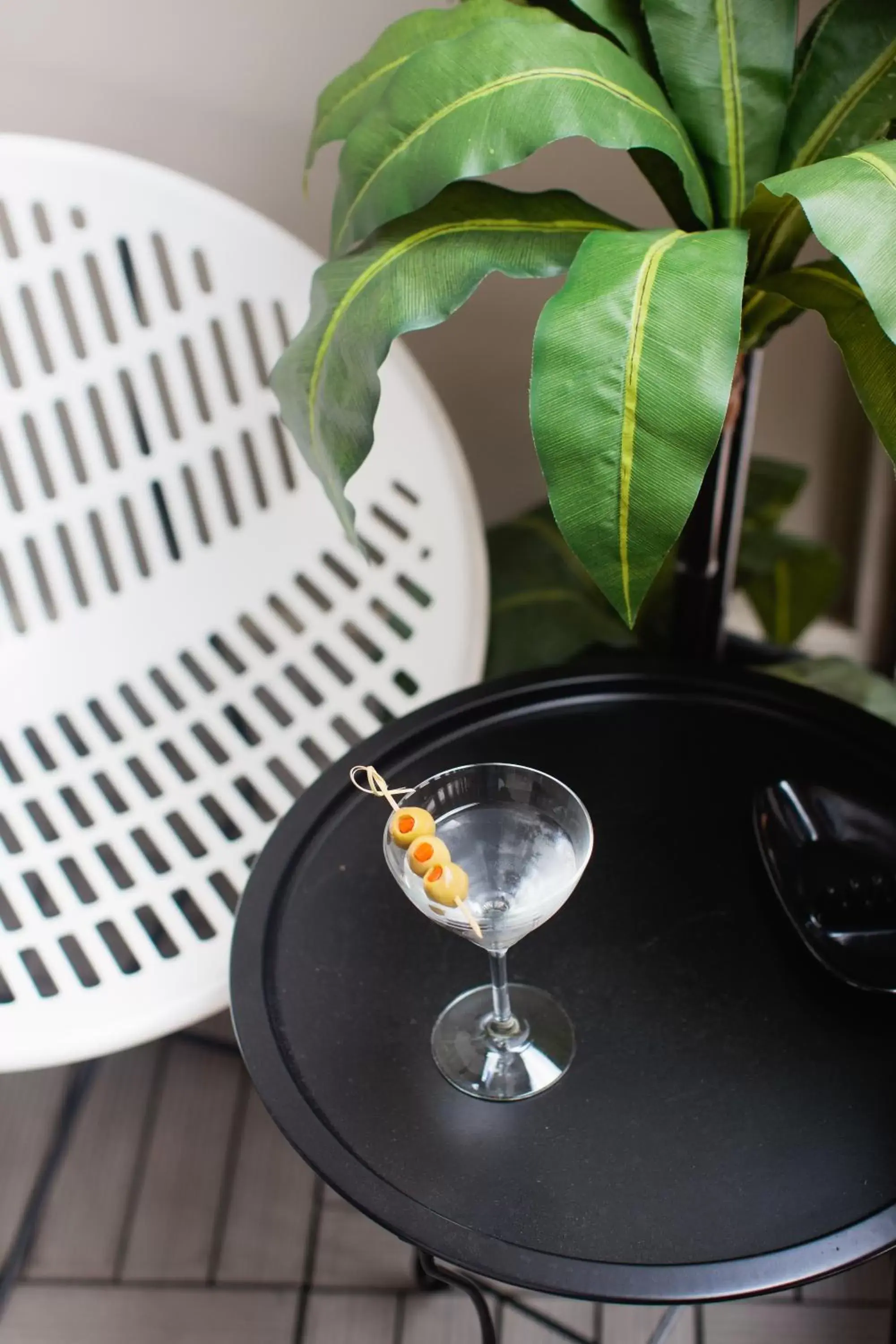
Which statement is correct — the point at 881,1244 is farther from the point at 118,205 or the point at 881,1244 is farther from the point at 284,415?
the point at 118,205

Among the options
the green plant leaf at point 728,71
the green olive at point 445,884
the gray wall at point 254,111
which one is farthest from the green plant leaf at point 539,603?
the green olive at point 445,884

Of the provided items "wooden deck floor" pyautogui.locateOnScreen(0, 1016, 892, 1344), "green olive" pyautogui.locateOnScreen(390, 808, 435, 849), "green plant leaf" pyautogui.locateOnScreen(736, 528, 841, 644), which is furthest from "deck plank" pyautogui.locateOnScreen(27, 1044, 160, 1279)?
"green plant leaf" pyautogui.locateOnScreen(736, 528, 841, 644)

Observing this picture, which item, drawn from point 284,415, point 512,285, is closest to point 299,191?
point 512,285

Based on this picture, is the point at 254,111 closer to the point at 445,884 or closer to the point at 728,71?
the point at 728,71

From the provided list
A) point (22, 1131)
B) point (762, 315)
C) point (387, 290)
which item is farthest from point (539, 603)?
point (22, 1131)

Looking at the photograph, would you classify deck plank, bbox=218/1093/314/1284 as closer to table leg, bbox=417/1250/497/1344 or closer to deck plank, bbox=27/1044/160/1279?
deck plank, bbox=27/1044/160/1279

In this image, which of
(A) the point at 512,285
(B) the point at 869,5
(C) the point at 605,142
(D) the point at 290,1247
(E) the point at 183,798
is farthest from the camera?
(A) the point at 512,285

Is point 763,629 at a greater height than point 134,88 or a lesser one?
Result: lesser

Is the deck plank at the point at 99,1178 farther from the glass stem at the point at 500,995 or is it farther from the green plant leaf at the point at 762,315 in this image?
the green plant leaf at the point at 762,315
